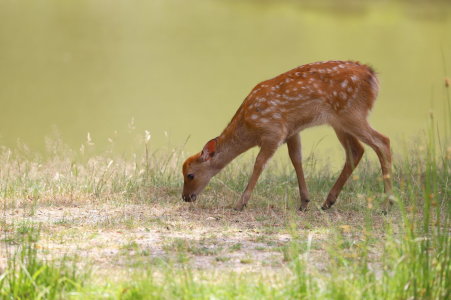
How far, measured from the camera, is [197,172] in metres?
7.84

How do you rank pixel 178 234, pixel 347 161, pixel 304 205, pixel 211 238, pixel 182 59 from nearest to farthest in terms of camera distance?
1. pixel 211 238
2. pixel 178 234
3. pixel 304 205
4. pixel 347 161
5. pixel 182 59

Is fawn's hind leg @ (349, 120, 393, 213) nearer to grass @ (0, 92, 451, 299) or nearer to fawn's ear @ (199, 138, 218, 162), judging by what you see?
grass @ (0, 92, 451, 299)

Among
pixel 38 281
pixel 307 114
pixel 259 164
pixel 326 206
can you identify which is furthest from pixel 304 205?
pixel 38 281

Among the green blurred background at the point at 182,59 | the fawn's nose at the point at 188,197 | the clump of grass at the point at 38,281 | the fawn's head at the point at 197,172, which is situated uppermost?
the green blurred background at the point at 182,59

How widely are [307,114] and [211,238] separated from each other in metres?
1.92

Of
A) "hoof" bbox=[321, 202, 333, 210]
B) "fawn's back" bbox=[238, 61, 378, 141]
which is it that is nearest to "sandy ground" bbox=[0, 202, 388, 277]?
"hoof" bbox=[321, 202, 333, 210]

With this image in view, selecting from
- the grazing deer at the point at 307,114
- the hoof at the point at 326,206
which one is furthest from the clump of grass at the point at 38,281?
the hoof at the point at 326,206

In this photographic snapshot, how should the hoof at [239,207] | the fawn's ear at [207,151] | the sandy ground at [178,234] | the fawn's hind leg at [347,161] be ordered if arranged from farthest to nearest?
the fawn's ear at [207,151] → the fawn's hind leg at [347,161] → the hoof at [239,207] → the sandy ground at [178,234]

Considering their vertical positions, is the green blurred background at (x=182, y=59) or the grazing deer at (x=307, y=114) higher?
the green blurred background at (x=182, y=59)

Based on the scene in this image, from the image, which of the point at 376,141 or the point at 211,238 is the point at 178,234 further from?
the point at 376,141

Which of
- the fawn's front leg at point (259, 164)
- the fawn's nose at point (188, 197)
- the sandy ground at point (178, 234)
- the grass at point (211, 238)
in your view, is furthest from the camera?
the fawn's nose at point (188, 197)

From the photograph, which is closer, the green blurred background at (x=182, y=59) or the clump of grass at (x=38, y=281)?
the clump of grass at (x=38, y=281)

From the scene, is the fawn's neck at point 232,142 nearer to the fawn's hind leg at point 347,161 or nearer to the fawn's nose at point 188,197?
the fawn's nose at point 188,197

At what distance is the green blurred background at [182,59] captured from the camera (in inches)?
679
